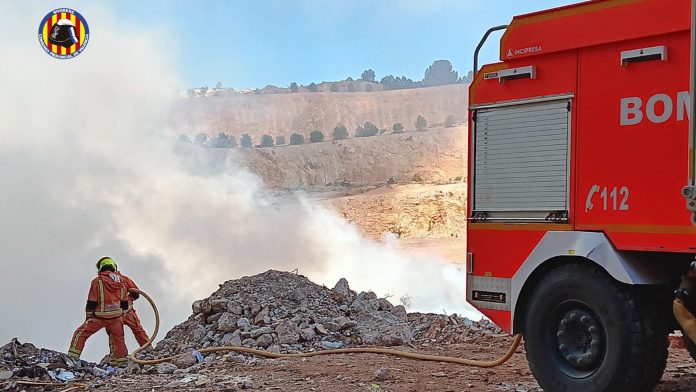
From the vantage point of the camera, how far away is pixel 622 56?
19.2 feet

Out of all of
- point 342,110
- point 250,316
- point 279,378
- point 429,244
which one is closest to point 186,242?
point 429,244

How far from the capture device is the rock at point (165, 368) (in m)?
9.05

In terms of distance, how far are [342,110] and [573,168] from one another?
7998 cm

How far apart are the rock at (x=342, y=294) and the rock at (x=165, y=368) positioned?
391cm

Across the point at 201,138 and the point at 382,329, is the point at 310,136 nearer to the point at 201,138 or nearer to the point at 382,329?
the point at 201,138

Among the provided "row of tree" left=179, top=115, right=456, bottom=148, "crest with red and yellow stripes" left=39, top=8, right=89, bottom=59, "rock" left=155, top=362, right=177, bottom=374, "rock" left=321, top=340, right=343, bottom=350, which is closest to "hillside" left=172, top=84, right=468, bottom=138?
"row of tree" left=179, top=115, right=456, bottom=148

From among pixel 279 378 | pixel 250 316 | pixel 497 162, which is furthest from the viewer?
pixel 250 316

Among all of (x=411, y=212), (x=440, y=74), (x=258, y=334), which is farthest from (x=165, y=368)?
(x=440, y=74)

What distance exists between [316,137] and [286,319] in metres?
60.5

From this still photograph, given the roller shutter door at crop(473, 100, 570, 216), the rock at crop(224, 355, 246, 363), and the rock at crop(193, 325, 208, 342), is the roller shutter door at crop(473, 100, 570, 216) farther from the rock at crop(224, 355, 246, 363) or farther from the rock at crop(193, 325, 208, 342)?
the rock at crop(193, 325, 208, 342)

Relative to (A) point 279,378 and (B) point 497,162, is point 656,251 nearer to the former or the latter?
(B) point 497,162

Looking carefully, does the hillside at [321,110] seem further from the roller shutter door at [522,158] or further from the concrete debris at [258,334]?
the roller shutter door at [522,158]

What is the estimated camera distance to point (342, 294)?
42.9ft

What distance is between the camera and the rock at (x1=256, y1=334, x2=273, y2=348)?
11117 millimetres
